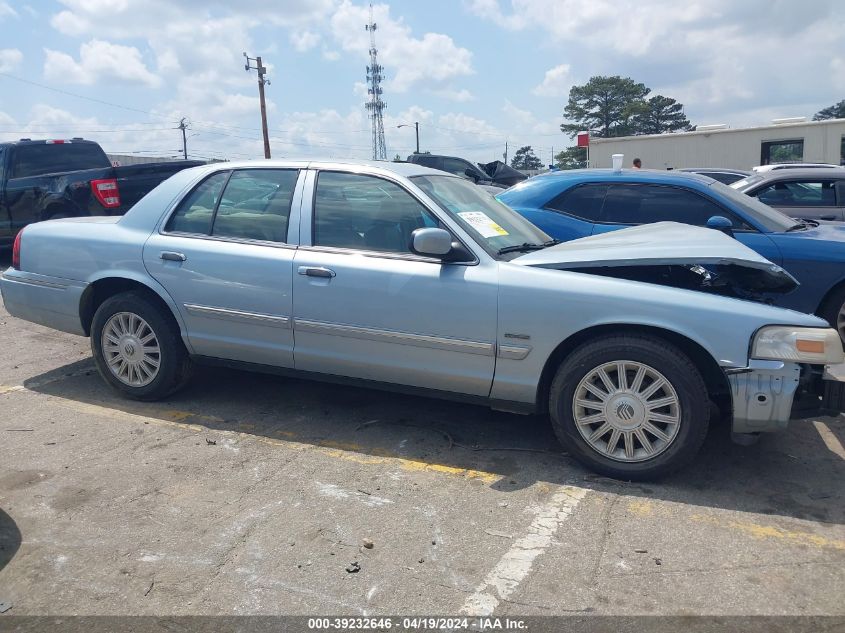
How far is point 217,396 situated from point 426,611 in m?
2.92

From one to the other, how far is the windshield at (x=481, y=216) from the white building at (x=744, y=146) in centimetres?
2305

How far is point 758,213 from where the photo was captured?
20.6 feet

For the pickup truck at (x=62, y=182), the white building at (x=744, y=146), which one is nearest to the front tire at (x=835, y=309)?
the pickup truck at (x=62, y=182)

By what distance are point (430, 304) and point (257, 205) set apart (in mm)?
1445

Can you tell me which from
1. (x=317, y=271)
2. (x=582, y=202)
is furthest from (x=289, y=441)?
(x=582, y=202)

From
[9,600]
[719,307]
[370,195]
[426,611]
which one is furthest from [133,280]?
[719,307]

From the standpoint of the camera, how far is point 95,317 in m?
5.05

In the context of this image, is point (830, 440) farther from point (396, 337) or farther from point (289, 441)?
point (289, 441)

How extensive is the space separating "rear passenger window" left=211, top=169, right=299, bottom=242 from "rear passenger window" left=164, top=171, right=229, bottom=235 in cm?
7

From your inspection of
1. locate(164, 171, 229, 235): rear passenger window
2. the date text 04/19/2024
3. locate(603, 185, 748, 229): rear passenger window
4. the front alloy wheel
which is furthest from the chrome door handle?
locate(603, 185, 748, 229): rear passenger window

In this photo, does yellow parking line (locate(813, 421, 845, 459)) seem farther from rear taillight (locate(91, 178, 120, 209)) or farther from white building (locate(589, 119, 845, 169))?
white building (locate(589, 119, 845, 169))

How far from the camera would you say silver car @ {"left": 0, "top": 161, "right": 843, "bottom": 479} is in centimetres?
369

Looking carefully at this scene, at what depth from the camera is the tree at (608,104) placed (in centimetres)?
6844

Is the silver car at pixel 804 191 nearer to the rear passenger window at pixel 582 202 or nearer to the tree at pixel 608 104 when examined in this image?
the rear passenger window at pixel 582 202
